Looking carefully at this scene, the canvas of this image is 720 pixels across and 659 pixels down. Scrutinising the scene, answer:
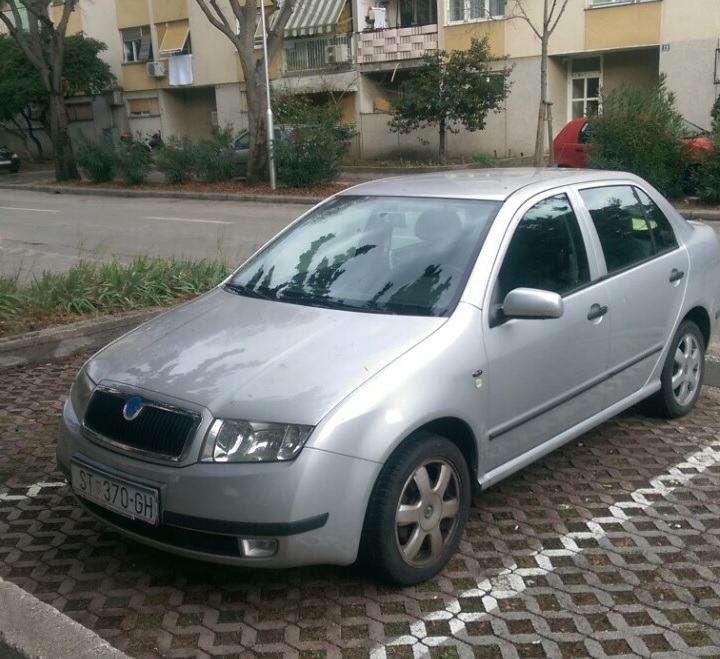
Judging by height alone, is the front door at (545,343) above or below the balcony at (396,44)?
below

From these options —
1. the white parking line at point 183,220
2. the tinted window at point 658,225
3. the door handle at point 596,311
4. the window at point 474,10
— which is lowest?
the white parking line at point 183,220

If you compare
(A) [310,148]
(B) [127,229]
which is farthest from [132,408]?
(A) [310,148]

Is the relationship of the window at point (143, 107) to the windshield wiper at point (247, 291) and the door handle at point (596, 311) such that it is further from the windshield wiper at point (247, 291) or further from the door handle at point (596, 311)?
the door handle at point (596, 311)

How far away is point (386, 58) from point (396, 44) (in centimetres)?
61

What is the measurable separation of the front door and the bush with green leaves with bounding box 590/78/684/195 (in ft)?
40.9

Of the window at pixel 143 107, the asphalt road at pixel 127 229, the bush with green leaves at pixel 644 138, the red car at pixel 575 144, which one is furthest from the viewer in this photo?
the window at pixel 143 107

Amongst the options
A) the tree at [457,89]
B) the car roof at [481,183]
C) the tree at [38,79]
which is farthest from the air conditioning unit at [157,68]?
the car roof at [481,183]

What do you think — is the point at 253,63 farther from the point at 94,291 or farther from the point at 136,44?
the point at 136,44

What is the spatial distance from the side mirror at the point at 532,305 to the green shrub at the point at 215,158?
2228 cm

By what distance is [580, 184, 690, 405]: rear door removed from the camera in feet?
16.2

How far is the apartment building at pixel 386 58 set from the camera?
26781 mm

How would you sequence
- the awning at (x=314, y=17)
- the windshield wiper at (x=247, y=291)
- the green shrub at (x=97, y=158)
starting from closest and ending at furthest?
the windshield wiper at (x=247, y=291) < the green shrub at (x=97, y=158) < the awning at (x=314, y=17)

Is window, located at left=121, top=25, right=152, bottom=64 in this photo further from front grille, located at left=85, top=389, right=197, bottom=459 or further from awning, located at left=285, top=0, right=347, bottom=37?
front grille, located at left=85, top=389, right=197, bottom=459

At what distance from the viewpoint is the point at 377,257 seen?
4.54 m
